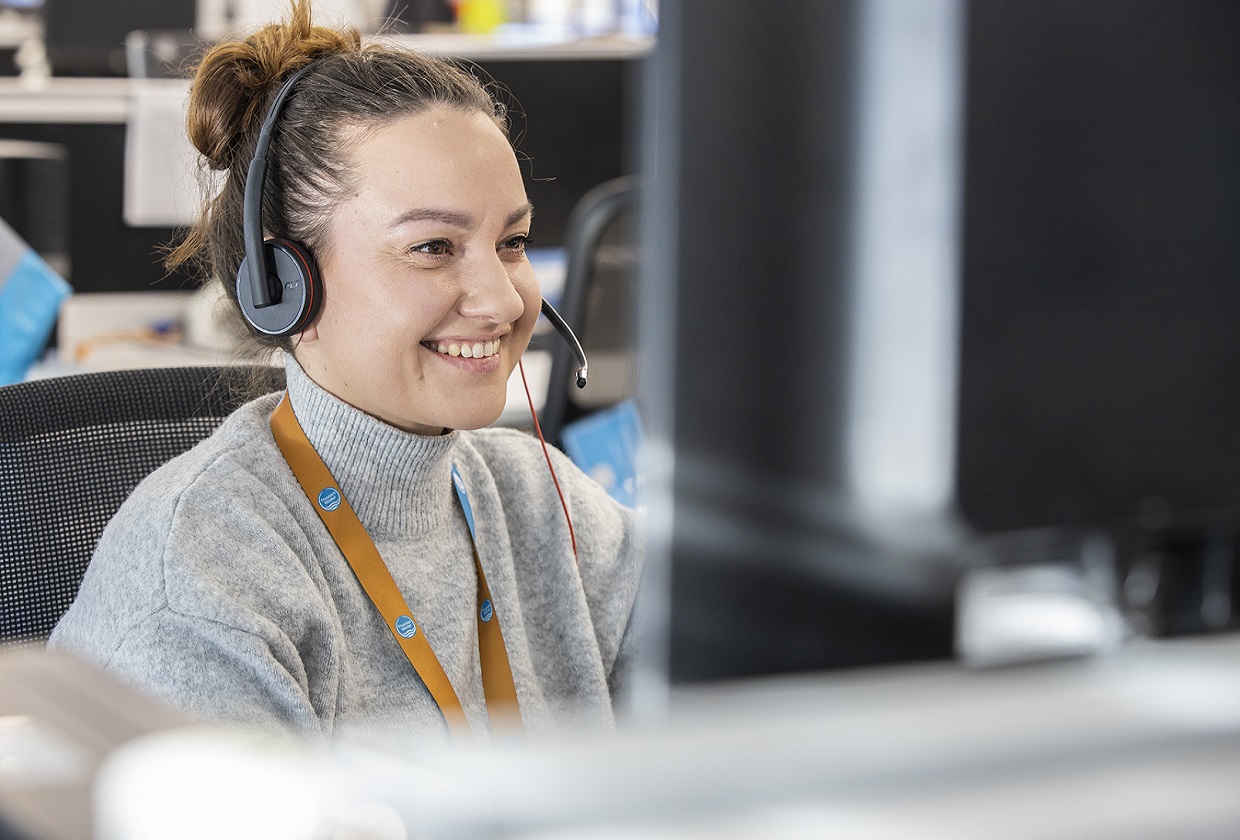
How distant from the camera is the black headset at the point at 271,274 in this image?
3.16 ft

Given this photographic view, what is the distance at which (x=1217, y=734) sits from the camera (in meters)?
0.27

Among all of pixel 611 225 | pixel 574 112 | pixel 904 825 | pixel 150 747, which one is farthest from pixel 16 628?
pixel 574 112

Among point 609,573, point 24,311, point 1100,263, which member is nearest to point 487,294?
point 609,573

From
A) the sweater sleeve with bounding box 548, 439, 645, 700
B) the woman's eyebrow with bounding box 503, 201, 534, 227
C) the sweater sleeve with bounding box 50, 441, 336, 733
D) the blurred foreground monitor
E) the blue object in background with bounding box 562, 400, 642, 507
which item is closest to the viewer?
the blurred foreground monitor

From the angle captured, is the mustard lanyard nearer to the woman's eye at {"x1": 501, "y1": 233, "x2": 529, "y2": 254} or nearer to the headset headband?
the headset headband

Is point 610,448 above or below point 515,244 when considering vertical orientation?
below

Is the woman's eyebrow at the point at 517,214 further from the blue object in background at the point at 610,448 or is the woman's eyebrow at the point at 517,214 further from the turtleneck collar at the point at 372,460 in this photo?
the blue object in background at the point at 610,448

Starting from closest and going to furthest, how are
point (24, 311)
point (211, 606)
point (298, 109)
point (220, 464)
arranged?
point (211, 606), point (220, 464), point (298, 109), point (24, 311)

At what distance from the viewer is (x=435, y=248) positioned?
966 mm

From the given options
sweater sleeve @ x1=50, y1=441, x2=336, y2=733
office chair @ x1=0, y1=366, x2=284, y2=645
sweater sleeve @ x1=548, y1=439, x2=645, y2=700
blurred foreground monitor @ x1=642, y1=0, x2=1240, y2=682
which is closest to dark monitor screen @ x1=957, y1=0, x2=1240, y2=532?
blurred foreground monitor @ x1=642, y1=0, x2=1240, y2=682

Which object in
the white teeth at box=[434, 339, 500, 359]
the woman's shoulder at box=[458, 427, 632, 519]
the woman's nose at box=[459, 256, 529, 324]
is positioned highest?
the woman's nose at box=[459, 256, 529, 324]

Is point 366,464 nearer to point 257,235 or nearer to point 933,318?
point 257,235

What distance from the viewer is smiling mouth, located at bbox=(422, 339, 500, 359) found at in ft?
3.20

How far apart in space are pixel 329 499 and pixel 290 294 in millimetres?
153
